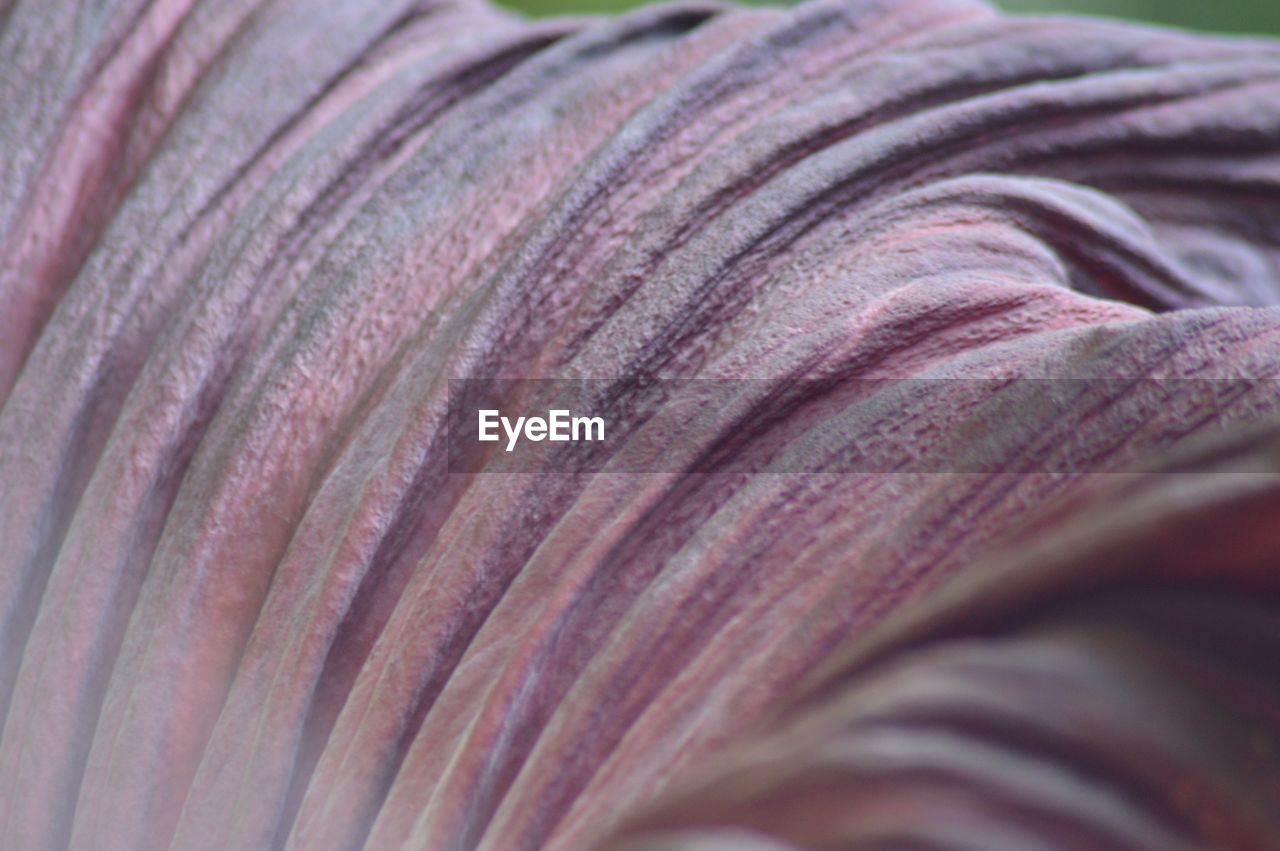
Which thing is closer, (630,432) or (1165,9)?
(630,432)

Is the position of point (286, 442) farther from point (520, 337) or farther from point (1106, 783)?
point (1106, 783)

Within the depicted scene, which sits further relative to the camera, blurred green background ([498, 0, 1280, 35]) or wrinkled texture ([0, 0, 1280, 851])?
blurred green background ([498, 0, 1280, 35])

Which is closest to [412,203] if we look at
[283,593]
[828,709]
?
[283,593]

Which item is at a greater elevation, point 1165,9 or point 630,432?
point 1165,9

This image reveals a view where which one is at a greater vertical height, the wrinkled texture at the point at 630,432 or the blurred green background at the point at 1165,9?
the blurred green background at the point at 1165,9

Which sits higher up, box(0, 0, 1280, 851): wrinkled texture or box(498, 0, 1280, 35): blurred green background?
box(498, 0, 1280, 35): blurred green background
